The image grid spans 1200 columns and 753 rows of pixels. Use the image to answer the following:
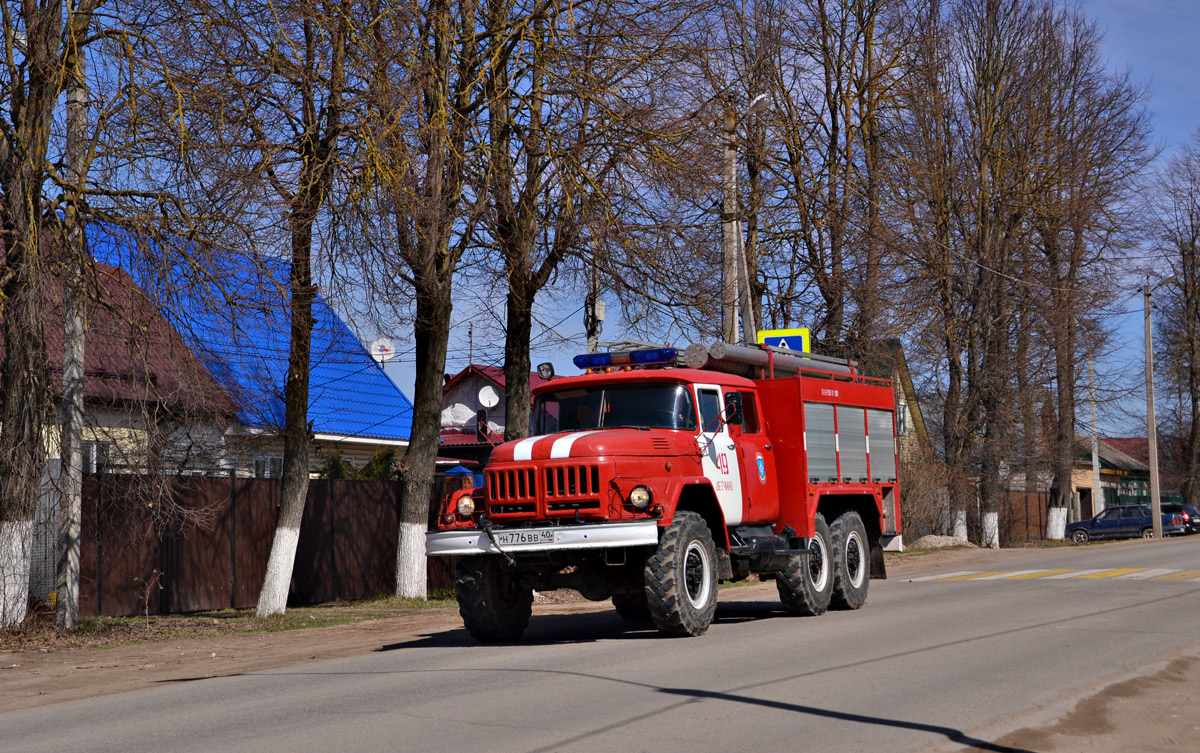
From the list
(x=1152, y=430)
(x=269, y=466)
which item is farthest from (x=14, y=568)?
(x=1152, y=430)

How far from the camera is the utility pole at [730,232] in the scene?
21469 millimetres

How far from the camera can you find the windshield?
13.2 metres

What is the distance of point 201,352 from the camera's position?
14.7 metres

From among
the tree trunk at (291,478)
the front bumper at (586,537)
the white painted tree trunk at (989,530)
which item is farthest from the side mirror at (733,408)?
the white painted tree trunk at (989,530)

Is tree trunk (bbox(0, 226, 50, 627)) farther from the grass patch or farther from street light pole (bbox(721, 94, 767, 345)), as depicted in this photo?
street light pole (bbox(721, 94, 767, 345))

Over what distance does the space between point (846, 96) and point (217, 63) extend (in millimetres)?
20979

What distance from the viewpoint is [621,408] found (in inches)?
525

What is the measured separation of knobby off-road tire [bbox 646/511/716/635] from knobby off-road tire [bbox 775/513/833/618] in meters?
1.96

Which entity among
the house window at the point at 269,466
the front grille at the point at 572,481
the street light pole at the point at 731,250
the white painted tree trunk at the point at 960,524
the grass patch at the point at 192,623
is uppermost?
the street light pole at the point at 731,250

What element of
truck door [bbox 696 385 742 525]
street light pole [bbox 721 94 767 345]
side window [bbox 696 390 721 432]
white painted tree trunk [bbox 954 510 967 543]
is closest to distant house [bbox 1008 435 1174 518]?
white painted tree trunk [bbox 954 510 967 543]

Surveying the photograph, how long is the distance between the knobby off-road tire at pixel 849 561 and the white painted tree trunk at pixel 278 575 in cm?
788

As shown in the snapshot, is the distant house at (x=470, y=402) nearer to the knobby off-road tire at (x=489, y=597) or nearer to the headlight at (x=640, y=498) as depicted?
the knobby off-road tire at (x=489, y=597)

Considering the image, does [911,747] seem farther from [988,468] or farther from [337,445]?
[988,468]

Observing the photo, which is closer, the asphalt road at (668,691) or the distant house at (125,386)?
the asphalt road at (668,691)
